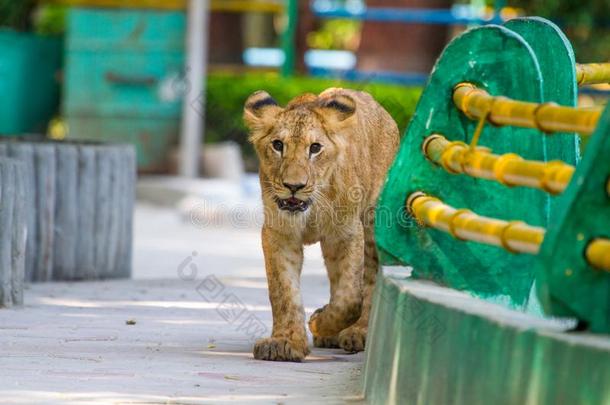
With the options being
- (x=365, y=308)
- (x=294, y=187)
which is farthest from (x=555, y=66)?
(x=365, y=308)

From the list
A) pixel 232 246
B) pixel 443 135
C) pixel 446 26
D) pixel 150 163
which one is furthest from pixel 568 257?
pixel 446 26

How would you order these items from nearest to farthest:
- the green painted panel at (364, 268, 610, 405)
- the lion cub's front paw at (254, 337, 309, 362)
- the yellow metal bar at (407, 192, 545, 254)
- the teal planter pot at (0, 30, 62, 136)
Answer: the green painted panel at (364, 268, 610, 405), the yellow metal bar at (407, 192, 545, 254), the lion cub's front paw at (254, 337, 309, 362), the teal planter pot at (0, 30, 62, 136)

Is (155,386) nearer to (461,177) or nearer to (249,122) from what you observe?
(461,177)

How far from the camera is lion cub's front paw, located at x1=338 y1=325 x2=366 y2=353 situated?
603 centimetres

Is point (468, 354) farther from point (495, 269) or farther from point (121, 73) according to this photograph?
point (121, 73)

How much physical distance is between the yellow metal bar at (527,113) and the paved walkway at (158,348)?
3.26 feet

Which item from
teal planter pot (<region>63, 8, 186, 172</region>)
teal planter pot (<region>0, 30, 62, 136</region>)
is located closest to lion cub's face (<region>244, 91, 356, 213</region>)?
teal planter pot (<region>63, 8, 186, 172</region>)

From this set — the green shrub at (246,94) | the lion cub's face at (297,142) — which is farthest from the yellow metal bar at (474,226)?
the green shrub at (246,94)

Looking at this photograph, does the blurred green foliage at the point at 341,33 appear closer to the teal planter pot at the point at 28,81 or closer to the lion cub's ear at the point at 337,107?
the teal planter pot at the point at 28,81

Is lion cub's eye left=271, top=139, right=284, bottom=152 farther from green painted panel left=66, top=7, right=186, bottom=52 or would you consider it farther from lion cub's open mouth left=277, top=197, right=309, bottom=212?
green painted panel left=66, top=7, right=186, bottom=52

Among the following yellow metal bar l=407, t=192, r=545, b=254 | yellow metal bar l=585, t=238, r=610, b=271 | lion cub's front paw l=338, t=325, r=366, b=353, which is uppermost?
yellow metal bar l=585, t=238, r=610, b=271

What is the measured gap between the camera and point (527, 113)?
13.0 feet

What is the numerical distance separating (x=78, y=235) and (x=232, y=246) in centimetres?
353

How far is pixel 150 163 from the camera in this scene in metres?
15.3
